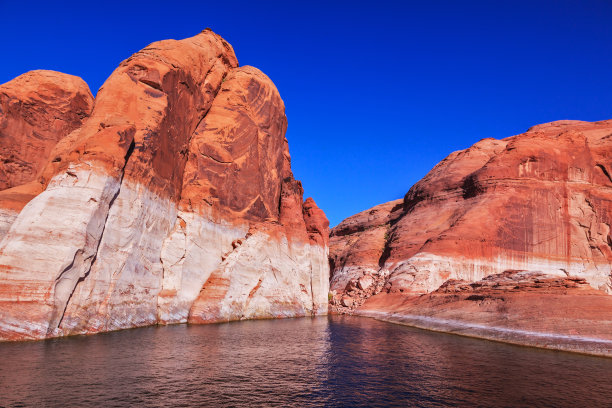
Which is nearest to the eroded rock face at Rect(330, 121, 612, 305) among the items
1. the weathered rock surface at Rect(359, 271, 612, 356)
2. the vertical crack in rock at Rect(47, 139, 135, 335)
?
the weathered rock surface at Rect(359, 271, 612, 356)

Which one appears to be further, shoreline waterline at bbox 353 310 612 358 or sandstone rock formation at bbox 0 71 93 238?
sandstone rock formation at bbox 0 71 93 238

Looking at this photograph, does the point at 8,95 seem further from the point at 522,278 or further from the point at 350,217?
the point at 350,217

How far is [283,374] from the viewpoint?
14992 millimetres

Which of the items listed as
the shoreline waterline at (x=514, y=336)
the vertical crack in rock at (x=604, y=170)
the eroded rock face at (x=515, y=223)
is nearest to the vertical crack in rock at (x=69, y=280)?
the shoreline waterline at (x=514, y=336)

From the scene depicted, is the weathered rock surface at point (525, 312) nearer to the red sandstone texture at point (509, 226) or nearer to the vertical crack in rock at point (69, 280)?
the red sandstone texture at point (509, 226)

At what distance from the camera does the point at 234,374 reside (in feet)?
47.8

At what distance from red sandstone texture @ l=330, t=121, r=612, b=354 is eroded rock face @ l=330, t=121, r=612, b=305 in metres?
0.13

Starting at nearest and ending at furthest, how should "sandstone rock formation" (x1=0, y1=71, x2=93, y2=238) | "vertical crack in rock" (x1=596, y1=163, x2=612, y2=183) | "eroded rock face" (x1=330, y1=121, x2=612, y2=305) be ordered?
"sandstone rock formation" (x1=0, y1=71, x2=93, y2=238), "eroded rock face" (x1=330, y1=121, x2=612, y2=305), "vertical crack in rock" (x1=596, y1=163, x2=612, y2=183)

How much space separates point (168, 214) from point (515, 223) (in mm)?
44760

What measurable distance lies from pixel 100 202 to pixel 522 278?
31.3m

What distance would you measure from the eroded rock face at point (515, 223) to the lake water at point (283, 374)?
31.8m

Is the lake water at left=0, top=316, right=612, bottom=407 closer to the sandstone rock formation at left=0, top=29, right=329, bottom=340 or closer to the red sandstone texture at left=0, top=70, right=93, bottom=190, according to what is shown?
the sandstone rock formation at left=0, top=29, right=329, bottom=340

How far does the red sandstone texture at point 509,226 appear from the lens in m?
53.1

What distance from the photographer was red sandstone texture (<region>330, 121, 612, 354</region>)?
174ft
